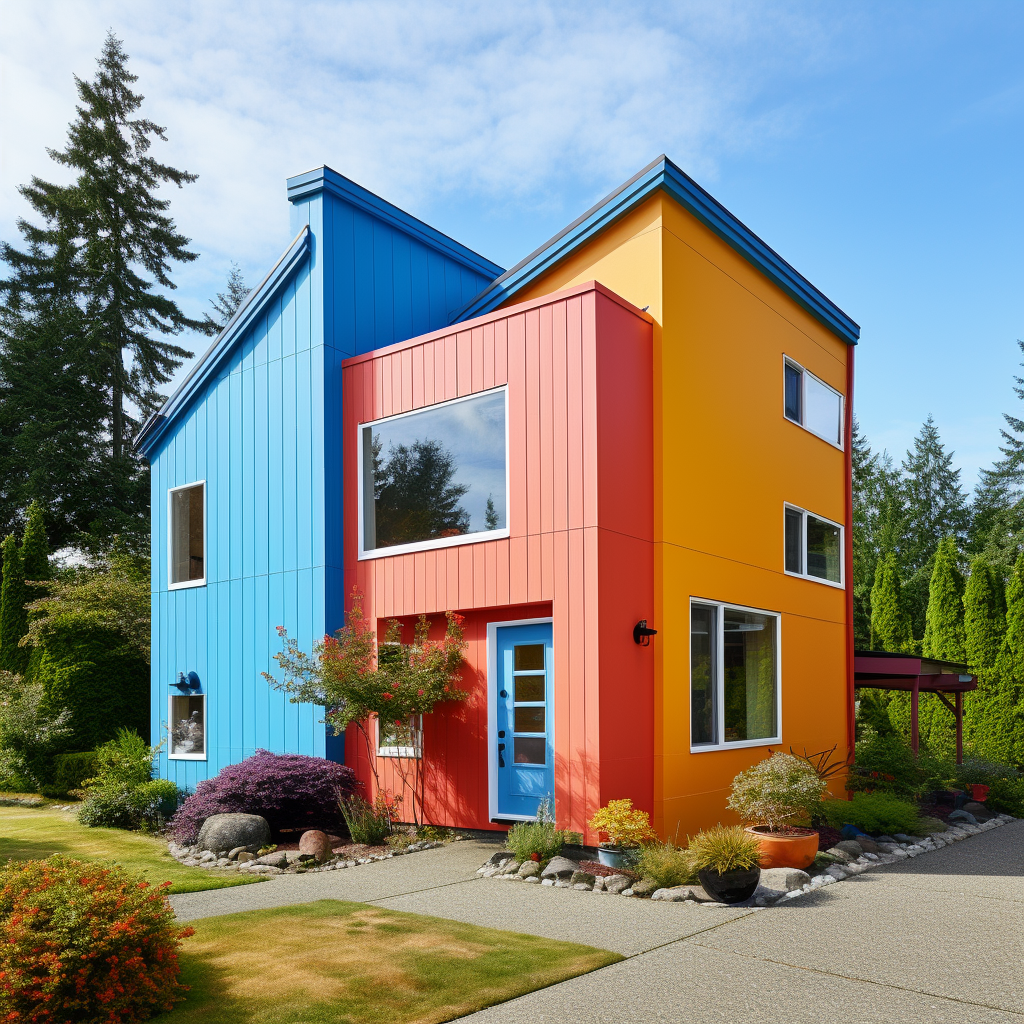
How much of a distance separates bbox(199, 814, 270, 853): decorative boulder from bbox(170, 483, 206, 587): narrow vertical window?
4.58 metres

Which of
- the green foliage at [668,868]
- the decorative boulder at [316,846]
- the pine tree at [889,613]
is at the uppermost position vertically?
the pine tree at [889,613]

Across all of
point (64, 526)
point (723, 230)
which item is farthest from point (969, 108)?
point (64, 526)

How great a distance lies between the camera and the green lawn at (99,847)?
8359mm

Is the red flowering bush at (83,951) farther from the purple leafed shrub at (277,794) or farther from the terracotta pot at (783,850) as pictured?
the terracotta pot at (783,850)

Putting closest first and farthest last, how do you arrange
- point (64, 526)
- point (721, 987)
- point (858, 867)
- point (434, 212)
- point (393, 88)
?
point (721, 987), point (858, 867), point (393, 88), point (434, 212), point (64, 526)

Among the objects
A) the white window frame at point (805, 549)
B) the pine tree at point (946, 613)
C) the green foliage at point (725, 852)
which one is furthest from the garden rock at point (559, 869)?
the pine tree at point (946, 613)

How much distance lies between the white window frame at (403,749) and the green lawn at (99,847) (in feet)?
8.10

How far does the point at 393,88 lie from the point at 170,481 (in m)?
7.35

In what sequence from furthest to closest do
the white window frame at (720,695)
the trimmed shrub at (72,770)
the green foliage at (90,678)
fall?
the green foliage at (90,678)
the trimmed shrub at (72,770)
the white window frame at (720,695)

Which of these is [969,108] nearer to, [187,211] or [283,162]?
[283,162]

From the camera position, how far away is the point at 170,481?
1425 centimetres

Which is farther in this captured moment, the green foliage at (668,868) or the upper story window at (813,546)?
the upper story window at (813,546)

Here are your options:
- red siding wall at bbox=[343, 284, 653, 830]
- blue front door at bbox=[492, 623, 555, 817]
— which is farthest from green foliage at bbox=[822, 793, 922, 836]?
blue front door at bbox=[492, 623, 555, 817]

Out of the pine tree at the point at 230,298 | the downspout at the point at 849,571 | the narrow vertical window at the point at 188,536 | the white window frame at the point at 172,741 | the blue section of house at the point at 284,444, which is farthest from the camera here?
the pine tree at the point at 230,298
